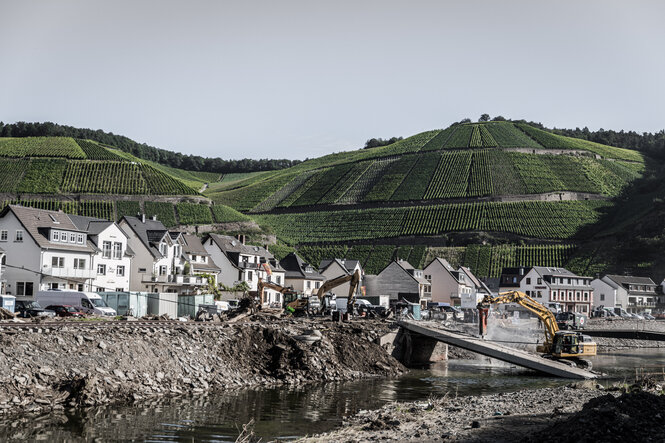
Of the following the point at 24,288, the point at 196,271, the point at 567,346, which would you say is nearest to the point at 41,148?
the point at 196,271

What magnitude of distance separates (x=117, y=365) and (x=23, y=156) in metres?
146

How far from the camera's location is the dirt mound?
619 inches

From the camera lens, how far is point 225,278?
85.7 metres

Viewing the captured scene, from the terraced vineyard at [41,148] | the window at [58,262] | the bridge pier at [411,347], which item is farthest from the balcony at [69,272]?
the terraced vineyard at [41,148]

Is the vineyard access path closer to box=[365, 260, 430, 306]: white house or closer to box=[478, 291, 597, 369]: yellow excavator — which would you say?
box=[365, 260, 430, 306]: white house

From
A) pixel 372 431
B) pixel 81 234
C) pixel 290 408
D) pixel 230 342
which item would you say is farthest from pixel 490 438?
pixel 81 234

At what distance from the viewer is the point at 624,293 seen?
114 metres

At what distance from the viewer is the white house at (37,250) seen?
2172 inches

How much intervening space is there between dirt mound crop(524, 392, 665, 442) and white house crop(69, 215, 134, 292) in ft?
169

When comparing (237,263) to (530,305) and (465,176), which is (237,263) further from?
(465,176)

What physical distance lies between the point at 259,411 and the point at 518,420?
1032cm

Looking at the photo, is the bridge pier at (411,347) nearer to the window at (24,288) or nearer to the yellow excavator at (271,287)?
the yellow excavator at (271,287)

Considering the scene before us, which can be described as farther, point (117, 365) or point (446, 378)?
point (446, 378)

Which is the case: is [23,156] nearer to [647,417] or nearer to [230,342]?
[230,342]
